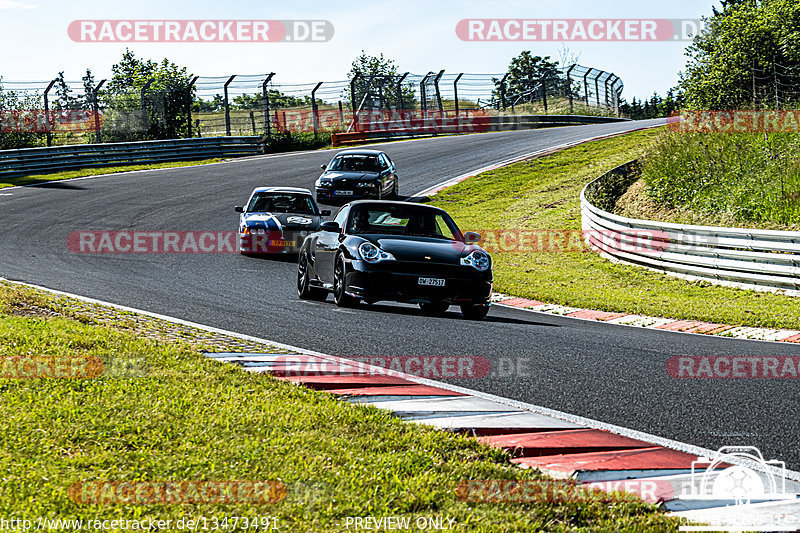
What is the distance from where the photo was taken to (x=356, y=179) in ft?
82.2

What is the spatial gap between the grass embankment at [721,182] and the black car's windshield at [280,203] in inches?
339


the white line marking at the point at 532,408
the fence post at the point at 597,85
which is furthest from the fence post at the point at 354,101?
the white line marking at the point at 532,408

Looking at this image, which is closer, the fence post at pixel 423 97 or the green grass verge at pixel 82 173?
the green grass verge at pixel 82 173

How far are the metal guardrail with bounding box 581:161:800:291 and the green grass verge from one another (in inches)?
778

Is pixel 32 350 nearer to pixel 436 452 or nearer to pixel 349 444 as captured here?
pixel 349 444

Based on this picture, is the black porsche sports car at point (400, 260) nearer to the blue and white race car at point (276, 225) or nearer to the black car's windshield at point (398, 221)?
the black car's windshield at point (398, 221)

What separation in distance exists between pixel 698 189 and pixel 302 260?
12.0 meters

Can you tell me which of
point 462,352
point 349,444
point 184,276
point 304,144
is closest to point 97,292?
point 184,276

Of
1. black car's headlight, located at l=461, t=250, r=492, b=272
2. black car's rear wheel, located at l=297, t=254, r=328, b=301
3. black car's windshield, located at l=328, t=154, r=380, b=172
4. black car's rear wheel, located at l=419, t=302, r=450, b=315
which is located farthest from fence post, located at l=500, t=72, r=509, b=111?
black car's headlight, located at l=461, t=250, r=492, b=272

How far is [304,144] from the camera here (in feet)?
134

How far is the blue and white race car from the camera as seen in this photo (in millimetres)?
17781

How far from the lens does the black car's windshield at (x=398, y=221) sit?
11.8 m

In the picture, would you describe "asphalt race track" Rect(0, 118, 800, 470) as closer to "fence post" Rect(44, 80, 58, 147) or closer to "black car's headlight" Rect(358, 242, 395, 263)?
Answer: "black car's headlight" Rect(358, 242, 395, 263)

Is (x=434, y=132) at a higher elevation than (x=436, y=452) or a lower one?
higher
